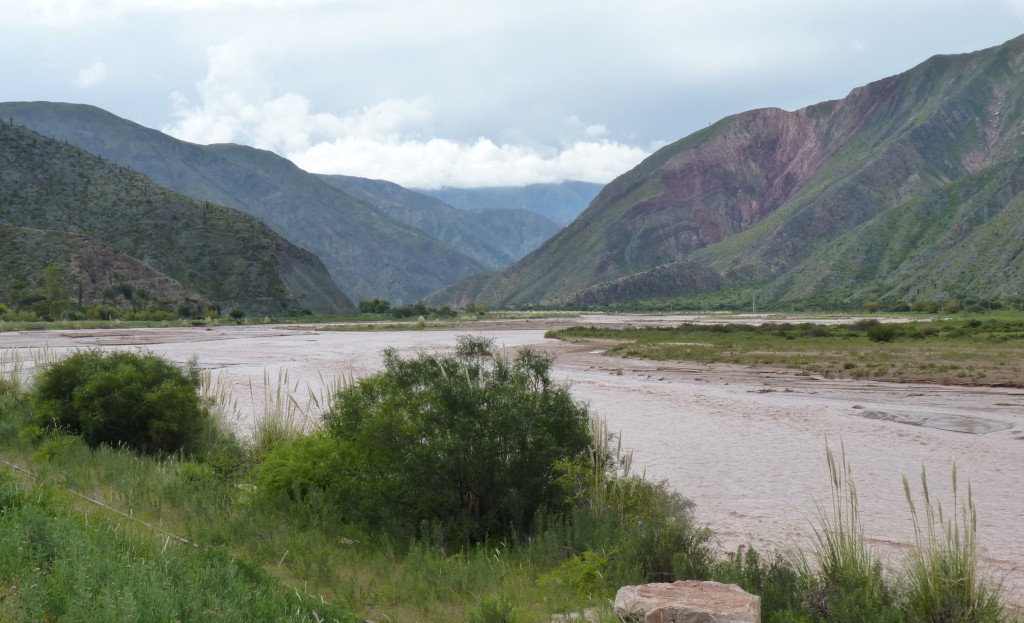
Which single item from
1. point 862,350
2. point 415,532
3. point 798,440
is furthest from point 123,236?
point 415,532

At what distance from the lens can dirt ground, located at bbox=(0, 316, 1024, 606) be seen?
1095cm

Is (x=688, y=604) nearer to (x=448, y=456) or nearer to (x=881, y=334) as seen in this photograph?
(x=448, y=456)

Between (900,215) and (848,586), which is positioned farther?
(900,215)

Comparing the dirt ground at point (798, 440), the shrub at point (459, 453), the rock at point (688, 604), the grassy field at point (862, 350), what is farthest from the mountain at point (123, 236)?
the rock at point (688, 604)

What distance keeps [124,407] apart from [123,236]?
110 meters

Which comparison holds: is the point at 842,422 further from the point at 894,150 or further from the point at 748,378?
the point at 894,150

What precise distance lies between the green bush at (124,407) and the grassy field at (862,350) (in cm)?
2559

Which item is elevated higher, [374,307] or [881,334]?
[374,307]

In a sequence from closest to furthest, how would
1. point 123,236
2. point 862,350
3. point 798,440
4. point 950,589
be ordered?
point 950,589, point 798,440, point 862,350, point 123,236

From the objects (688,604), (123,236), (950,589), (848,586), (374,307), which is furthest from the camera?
(374,307)

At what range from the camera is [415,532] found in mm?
9477

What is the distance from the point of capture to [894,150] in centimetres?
18125

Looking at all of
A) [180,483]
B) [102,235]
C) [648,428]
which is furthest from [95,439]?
[102,235]

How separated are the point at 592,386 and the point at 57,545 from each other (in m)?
22.9
